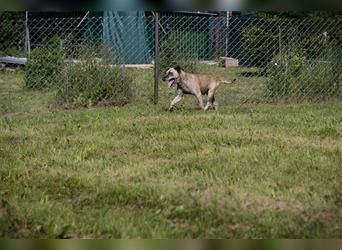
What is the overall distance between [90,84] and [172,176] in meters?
4.98

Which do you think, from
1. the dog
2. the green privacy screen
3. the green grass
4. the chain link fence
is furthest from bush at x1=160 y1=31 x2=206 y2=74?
the green grass

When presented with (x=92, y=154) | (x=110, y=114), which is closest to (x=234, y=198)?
(x=92, y=154)

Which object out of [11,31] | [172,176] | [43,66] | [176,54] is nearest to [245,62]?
[176,54]

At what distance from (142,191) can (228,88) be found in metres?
7.62

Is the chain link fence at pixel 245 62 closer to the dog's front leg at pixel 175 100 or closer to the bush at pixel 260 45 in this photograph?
the bush at pixel 260 45

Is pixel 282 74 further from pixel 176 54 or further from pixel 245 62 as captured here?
pixel 176 54

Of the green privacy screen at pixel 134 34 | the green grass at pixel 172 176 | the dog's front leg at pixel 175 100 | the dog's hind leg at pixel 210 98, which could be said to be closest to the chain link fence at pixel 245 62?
the dog's hind leg at pixel 210 98

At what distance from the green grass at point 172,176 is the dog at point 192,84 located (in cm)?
134

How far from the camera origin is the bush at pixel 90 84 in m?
9.21

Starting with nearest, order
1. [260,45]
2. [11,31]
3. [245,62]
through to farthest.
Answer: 1. [260,45]
2. [245,62]
3. [11,31]

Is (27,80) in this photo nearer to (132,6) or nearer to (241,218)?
(132,6)

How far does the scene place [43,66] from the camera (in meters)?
10.7

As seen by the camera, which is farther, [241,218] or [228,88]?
[228,88]

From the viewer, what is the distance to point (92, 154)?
5.42 metres
